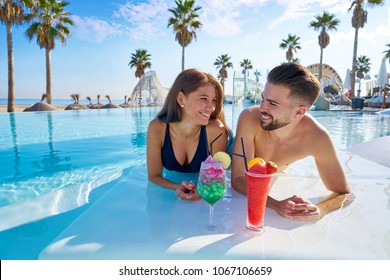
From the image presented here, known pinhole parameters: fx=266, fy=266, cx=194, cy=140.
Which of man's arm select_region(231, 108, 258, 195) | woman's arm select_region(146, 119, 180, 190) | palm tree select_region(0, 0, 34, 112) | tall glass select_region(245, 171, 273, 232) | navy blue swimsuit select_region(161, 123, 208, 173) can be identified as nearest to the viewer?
tall glass select_region(245, 171, 273, 232)

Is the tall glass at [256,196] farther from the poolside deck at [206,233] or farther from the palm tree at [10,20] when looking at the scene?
the palm tree at [10,20]

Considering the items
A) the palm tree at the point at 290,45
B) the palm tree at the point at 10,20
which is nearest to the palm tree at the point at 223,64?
the palm tree at the point at 290,45

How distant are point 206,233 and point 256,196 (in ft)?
1.14

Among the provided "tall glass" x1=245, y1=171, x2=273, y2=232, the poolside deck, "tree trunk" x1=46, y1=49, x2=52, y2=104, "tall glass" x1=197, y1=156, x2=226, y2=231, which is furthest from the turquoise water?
"tree trunk" x1=46, y1=49, x2=52, y2=104

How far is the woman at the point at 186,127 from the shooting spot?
2227 millimetres

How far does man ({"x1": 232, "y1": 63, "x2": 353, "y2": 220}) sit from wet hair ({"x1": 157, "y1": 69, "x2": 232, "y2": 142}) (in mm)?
361

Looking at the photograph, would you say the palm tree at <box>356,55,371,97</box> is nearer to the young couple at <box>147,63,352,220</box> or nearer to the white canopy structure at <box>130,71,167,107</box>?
the white canopy structure at <box>130,71,167,107</box>

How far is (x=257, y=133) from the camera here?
223 centimetres

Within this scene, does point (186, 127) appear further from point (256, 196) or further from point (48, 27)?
point (48, 27)

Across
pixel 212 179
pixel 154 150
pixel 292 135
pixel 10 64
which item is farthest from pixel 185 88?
pixel 10 64

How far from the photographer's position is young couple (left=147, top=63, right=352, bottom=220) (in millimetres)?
1862

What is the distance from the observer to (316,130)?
212 centimetres

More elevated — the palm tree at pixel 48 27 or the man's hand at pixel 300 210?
the palm tree at pixel 48 27
